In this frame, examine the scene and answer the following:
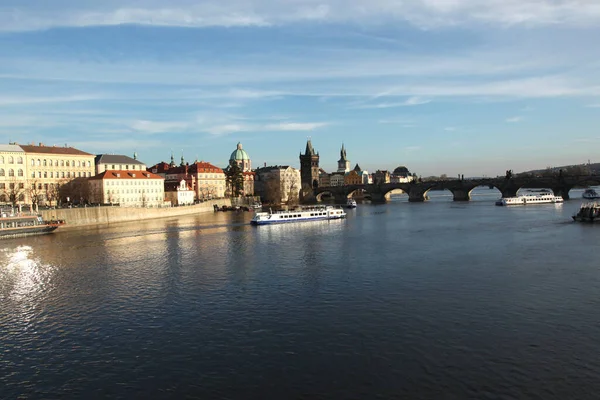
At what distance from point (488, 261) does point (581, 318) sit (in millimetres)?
13188

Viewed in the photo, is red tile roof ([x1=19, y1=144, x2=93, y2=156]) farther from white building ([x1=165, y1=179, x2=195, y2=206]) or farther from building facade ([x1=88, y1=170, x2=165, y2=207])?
white building ([x1=165, y1=179, x2=195, y2=206])

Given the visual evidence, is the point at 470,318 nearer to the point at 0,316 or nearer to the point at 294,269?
the point at 294,269

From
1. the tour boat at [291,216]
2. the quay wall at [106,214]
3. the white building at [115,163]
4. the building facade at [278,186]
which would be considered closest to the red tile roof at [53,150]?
the white building at [115,163]

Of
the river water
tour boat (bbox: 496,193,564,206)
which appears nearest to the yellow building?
the river water

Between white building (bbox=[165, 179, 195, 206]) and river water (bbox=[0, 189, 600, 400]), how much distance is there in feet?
239

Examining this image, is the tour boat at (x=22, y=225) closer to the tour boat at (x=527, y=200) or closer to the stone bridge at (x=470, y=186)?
the tour boat at (x=527, y=200)

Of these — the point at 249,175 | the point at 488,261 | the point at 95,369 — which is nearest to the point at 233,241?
the point at 488,261

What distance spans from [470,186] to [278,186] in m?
48.9

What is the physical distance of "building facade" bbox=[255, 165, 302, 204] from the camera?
435 feet

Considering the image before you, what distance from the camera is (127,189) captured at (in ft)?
318

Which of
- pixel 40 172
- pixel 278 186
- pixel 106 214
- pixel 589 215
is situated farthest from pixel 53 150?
pixel 589 215

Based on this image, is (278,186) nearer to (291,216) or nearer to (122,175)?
(122,175)

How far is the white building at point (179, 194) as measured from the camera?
11125 centimetres

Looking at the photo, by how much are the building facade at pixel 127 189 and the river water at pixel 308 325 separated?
178ft
